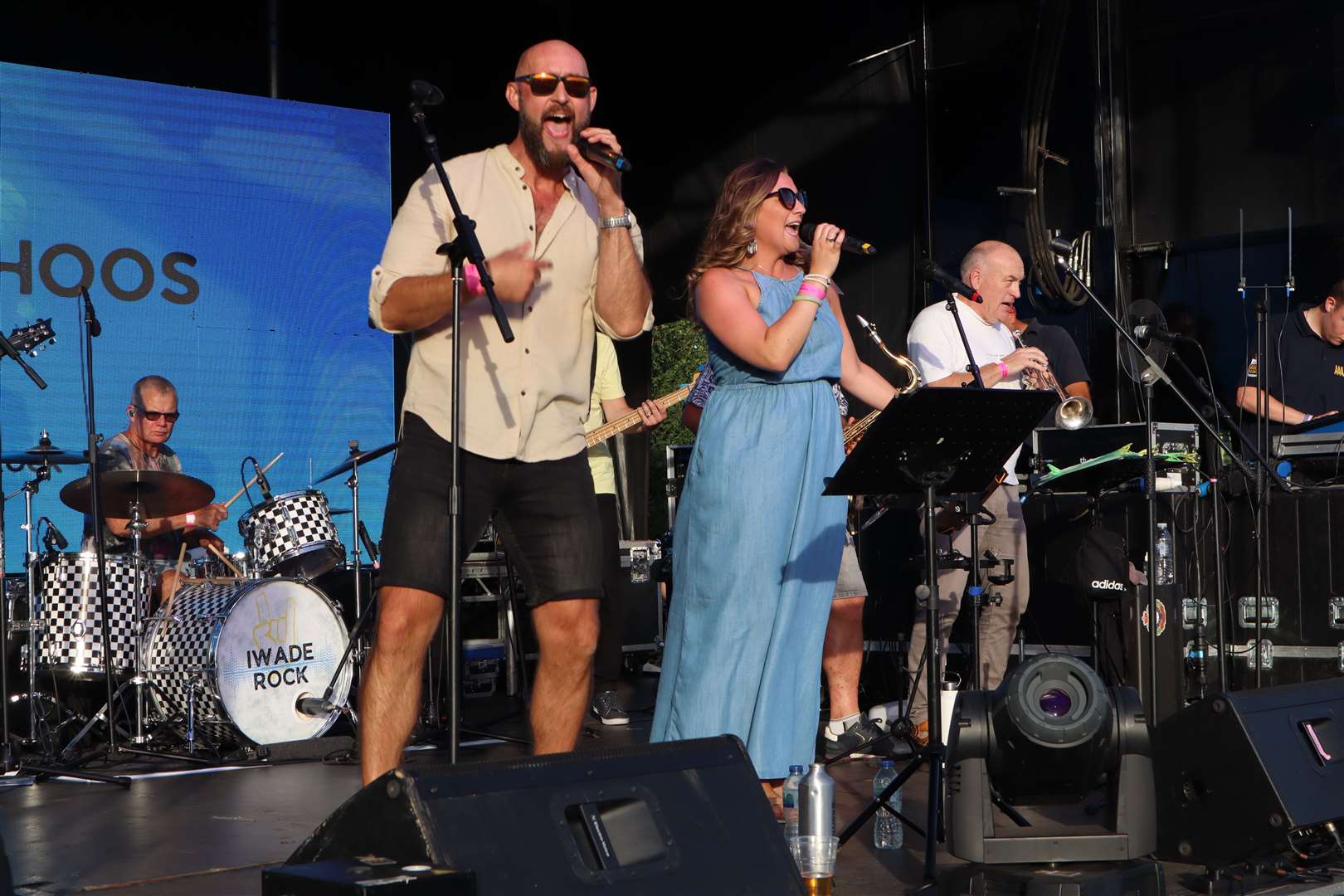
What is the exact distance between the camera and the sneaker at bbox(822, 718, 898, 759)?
5824mm

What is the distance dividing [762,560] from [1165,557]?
10.8 feet

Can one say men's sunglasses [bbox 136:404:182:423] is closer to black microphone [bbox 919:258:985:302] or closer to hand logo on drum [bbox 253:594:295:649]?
hand logo on drum [bbox 253:594:295:649]

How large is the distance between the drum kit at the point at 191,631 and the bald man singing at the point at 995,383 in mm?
2349

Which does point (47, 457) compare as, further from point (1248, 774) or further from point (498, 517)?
point (1248, 774)

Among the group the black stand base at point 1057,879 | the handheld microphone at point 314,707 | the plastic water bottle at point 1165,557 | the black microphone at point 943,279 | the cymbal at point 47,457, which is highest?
the black microphone at point 943,279

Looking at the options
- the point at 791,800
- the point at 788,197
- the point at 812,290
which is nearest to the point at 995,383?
the point at 788,197

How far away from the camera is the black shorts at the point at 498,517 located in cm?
365

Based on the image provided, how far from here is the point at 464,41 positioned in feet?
33.2

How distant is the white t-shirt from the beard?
8.61 feet

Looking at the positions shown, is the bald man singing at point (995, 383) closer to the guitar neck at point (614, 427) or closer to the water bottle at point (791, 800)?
the guitar neck at point (614, 427)

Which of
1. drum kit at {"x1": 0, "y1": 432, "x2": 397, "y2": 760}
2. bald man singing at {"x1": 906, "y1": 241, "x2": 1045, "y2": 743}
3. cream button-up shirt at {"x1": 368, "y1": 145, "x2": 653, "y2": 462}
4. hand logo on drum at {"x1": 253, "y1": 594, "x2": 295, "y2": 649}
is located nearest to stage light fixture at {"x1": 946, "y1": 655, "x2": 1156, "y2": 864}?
cream button-up shirt at {"x1": 368, "y1": 145, "x2": 653, "y2": 462}

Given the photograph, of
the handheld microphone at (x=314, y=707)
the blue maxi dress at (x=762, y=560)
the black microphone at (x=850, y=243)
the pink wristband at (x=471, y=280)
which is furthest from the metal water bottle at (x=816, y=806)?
the handheld microphone at (x=314, y=707)

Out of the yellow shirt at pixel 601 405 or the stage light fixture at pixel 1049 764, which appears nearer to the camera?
the stage light fixture at pixel 1049 764

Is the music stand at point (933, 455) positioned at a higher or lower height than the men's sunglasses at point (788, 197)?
lower
